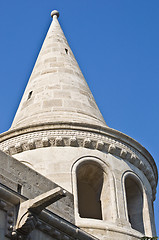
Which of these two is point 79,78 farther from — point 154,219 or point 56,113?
point 154,219

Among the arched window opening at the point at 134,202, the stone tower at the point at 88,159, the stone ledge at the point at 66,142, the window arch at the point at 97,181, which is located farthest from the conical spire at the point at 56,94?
the arched window opening at the point at 134,202

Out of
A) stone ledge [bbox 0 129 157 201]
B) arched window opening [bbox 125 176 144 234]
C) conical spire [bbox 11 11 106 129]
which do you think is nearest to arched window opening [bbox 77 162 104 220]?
stone ledge [bbox 0 129 157 201]

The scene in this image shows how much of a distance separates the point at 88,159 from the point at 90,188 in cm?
134

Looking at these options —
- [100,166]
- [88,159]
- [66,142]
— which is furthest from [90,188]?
[66,142]

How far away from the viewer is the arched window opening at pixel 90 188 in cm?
1457

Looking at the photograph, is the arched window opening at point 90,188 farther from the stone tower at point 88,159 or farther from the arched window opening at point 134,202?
the arched window opening at point 134,202

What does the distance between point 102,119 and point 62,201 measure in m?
6.05

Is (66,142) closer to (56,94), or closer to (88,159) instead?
(88,159)

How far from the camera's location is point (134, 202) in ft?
49.4

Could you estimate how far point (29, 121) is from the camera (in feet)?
52.2

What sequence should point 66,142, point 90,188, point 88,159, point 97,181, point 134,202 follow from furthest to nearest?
point 90,188 < point 134,202 < point 97,181 < point 66,142 < point 88,159

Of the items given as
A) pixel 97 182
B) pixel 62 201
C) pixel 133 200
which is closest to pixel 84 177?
pixel 97 182

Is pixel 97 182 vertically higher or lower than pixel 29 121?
lower

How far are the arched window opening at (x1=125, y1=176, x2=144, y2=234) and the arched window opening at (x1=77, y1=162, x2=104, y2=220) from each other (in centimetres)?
82
